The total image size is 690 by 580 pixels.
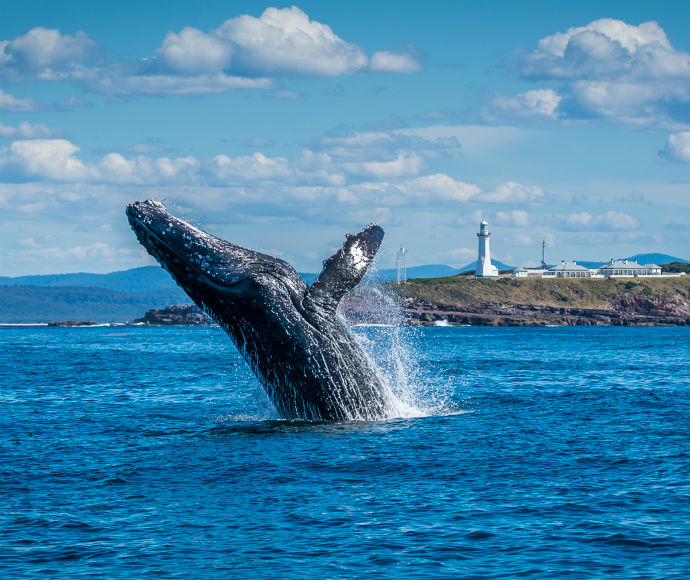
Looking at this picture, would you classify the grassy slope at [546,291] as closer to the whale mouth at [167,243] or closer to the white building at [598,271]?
the white building at [598,271]

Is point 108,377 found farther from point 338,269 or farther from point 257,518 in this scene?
point 257,518

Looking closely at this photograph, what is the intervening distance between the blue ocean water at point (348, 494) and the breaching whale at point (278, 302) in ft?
2.66

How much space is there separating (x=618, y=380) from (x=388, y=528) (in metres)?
23.1

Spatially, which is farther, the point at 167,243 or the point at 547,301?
the point at 547,301

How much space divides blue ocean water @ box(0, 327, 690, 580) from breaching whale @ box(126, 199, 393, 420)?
31.9 inches

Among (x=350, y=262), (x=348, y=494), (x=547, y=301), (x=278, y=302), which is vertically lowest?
(x=348, y=494)

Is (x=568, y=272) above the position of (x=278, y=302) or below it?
above

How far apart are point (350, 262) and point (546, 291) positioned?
473 ft

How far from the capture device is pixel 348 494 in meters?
11.6

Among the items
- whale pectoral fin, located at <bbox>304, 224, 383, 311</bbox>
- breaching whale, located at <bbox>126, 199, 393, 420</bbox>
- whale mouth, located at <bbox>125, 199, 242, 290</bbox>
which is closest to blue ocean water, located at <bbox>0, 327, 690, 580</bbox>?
breaching whale, located at <bbox>126, 199, 393, 420</bbox>

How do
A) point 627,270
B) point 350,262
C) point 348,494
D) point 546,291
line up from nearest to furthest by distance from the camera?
point 348,494 → point 350,262 → point 546,291 → point 627,270

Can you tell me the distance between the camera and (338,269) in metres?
14.3

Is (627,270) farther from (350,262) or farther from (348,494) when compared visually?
(348,494)

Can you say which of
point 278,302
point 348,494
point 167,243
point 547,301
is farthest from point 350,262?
point 547,301
